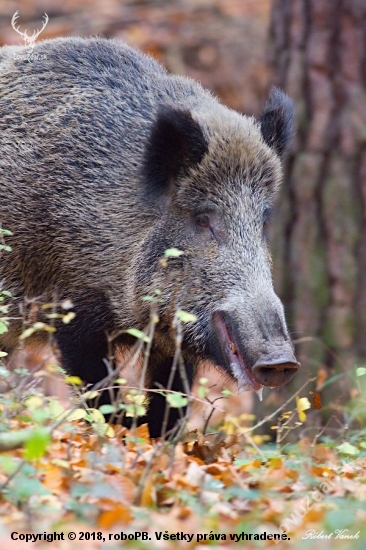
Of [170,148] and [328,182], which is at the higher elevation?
[170,148]

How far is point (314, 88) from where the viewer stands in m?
7.49

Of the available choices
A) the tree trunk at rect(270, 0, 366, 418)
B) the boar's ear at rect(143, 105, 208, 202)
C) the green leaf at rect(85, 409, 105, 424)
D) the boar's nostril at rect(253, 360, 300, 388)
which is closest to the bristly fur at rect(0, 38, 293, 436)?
the boar's ear at rect(143, 105, 208, 202)

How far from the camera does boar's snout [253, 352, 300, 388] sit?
455 centimetres

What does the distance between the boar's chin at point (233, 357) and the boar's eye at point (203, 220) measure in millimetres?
610

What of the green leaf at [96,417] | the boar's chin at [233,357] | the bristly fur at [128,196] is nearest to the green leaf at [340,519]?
the green leaf at [96,417]

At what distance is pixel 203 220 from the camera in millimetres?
5461

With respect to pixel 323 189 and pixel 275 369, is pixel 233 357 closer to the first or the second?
pixel 275 369

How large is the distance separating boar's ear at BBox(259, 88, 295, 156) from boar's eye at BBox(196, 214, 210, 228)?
3.05ft

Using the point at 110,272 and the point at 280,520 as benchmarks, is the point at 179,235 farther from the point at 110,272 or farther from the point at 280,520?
the point at 280,520

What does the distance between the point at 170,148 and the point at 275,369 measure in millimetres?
1703

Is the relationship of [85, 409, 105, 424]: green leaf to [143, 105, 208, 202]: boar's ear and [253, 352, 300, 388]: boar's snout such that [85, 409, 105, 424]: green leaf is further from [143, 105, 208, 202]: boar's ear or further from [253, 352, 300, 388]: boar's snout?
[143, 105, 208, 202]: boar's ear

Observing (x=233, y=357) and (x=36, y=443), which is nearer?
(x=36, y=443)

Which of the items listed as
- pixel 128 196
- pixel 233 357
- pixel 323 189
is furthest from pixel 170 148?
pixel 323 189

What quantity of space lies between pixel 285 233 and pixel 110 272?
233 centimetres
